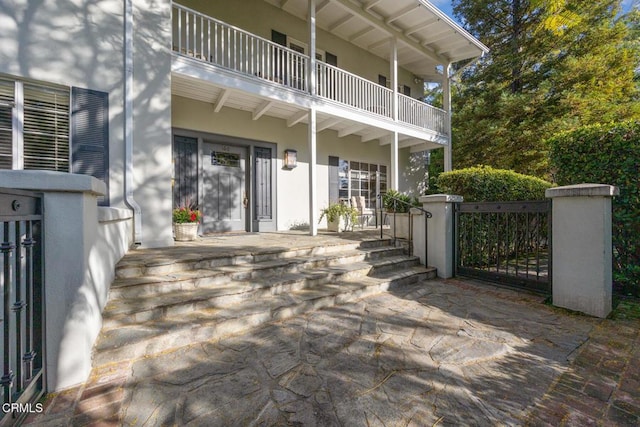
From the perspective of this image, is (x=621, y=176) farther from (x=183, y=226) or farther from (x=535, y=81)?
(x=535, y=81)

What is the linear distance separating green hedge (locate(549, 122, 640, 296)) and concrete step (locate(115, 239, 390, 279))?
3.81 meters

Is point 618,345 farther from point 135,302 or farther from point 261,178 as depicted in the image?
point 261,178

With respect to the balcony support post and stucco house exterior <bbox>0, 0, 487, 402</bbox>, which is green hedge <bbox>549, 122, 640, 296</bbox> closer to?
stucco house exterior <bbox>0, 0, 487, 402</bbox>

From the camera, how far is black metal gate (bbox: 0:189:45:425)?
4.71ft

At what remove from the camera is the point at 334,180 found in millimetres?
8930

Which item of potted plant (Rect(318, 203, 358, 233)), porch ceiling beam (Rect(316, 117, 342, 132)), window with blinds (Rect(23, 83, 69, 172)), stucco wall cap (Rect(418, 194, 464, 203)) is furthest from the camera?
porch ceiling beam (Rect(316, 117, 342, 132))

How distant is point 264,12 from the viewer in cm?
715

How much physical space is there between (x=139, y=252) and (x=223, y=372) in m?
2.95

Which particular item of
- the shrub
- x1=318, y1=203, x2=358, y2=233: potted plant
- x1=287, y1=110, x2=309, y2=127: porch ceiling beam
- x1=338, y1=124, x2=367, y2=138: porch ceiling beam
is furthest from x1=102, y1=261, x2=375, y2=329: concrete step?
x1=338, y1=124, x2=367, y2=138: porch ceiling beam

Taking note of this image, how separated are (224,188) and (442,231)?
501 cm

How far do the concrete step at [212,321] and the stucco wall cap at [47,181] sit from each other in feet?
3.89

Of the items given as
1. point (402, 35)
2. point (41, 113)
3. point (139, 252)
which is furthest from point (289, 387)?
point (402, 35)

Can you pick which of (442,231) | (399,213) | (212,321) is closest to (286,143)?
(399,213)

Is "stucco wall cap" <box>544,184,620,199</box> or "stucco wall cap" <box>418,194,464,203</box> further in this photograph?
"stucco wall cap" <box>418,194,464,203</box>
